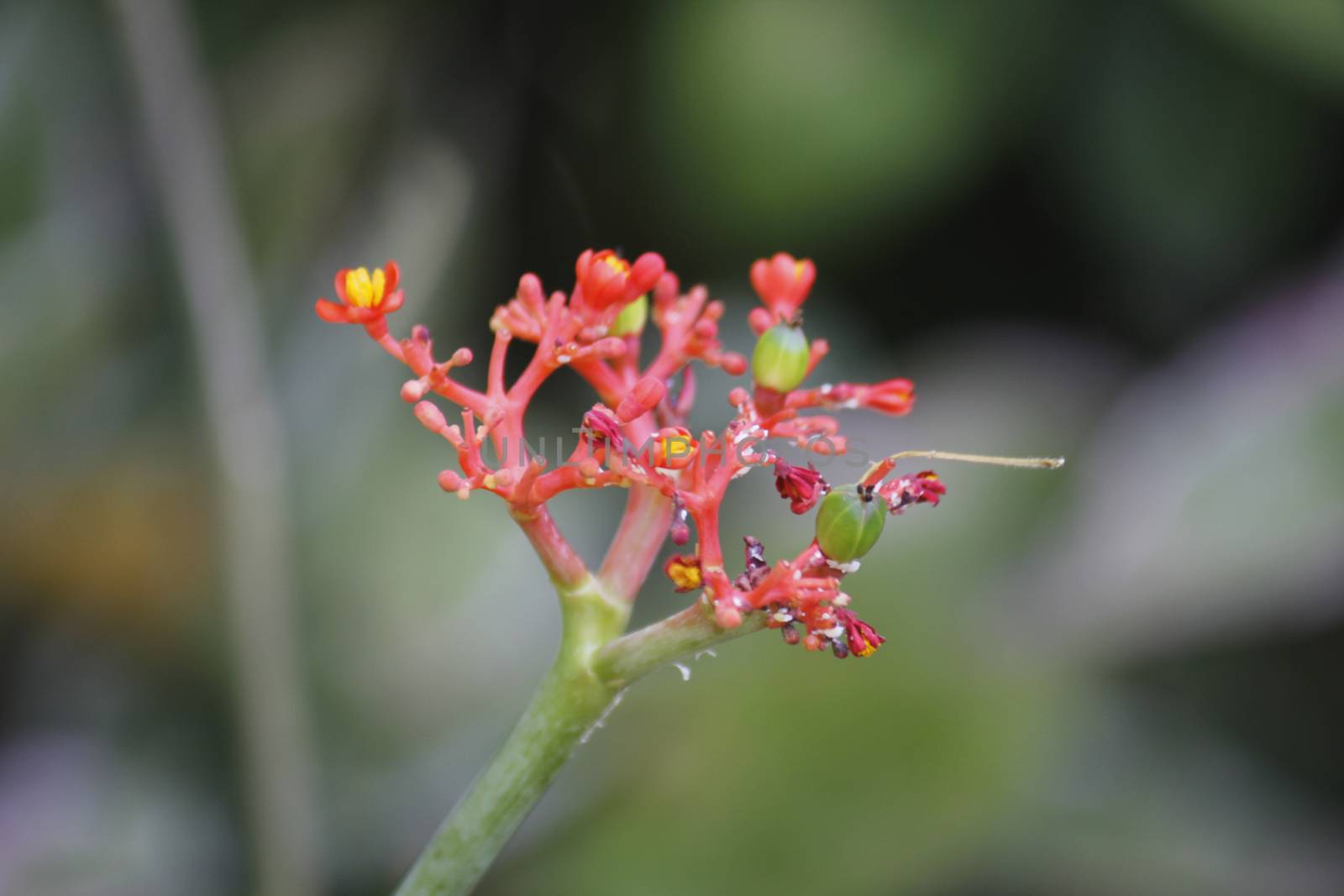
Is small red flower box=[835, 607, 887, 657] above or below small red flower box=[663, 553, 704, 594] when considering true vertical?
below

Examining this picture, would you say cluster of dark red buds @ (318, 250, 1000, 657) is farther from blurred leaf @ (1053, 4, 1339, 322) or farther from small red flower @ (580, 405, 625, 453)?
blurred leaf @ (1053, 4, 1339, 322)

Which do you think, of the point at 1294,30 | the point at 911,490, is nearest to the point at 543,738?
the point at 911,490

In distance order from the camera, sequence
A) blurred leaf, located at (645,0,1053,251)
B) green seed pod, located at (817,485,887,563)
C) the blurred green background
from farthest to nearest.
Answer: blurred leaf, located at (645,0,1053,251)
the blurred green background
green seed pod, located at (817,485,887,563)

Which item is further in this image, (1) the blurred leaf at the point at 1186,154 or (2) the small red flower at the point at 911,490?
(1) the blurred leaf at the point at 1186,154

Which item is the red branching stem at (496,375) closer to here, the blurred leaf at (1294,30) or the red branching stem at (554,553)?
the red branching stem at (554,553)

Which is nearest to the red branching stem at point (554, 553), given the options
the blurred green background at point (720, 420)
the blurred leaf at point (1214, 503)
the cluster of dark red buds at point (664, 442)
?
the cluster of dark red buds at point (664, 442)

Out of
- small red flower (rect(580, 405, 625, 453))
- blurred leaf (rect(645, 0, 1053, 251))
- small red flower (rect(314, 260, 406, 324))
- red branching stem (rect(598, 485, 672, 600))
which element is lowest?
red branching stem (rect(598, 485, 672, 600))

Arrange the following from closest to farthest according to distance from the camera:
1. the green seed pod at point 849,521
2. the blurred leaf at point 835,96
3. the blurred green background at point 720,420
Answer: the green seed pod at point 849,521 < the blurred green background at point 720,420 < the blurred leaf at point 835,96

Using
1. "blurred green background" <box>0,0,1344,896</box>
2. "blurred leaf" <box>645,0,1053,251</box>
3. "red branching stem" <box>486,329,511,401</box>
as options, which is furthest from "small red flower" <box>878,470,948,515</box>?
"blurred leaf" <box>645,0,1053,251</box>

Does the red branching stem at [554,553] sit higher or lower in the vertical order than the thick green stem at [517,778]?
higher
